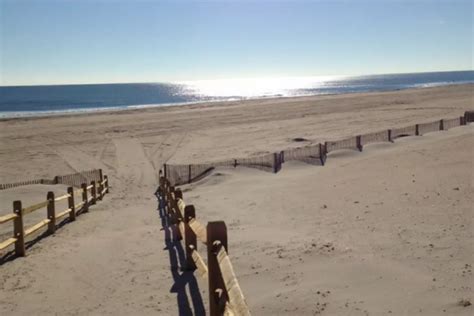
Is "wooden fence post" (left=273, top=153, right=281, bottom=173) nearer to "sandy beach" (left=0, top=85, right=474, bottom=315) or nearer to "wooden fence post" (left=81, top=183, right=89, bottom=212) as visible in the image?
"sandy beach" (left=0, top=85, right=474, bottom=315)

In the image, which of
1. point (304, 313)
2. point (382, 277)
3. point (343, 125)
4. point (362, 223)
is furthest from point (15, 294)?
point (343, 125)

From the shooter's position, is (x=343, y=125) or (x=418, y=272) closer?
(x=418, y=272)

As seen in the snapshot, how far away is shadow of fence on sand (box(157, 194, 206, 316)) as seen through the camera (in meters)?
6.63

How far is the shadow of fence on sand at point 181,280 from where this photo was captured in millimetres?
6633

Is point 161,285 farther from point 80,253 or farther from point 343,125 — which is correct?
point 343,125

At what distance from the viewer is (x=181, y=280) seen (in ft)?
25.5

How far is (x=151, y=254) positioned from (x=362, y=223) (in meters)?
4.49

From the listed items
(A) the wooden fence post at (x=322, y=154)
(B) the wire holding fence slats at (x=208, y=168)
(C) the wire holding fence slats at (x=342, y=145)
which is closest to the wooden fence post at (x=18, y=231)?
(B) the wire holding fence slats at (x=208, y=168)

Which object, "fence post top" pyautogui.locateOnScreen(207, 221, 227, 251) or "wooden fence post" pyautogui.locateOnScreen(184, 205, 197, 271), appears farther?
"wooden fence post" pyautogui.locateOnScreen(184, 205, 197, 271)

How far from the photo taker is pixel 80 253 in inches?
381

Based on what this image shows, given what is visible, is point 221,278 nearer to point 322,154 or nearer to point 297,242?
point 297,242

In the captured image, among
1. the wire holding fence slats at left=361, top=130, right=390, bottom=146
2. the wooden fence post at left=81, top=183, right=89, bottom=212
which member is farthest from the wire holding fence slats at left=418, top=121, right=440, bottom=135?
the wooden fence post at left=81, top=183, right=89, bottom=212

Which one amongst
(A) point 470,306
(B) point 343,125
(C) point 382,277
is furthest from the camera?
(B) point 343,125

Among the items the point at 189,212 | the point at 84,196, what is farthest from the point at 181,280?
the point at 84,196
